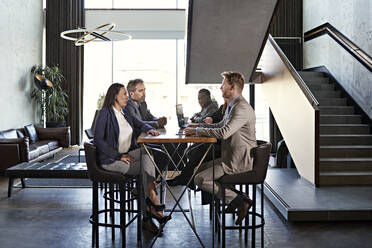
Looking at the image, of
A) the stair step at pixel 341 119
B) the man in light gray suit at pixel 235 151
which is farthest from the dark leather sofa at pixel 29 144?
the stair step at pixel 341 119

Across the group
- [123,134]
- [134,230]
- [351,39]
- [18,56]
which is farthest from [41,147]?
[351,39]

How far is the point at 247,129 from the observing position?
364 centimetres

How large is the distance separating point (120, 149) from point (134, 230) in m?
0.92

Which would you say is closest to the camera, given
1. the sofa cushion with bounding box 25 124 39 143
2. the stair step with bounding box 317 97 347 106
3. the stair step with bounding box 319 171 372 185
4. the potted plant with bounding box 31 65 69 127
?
the stair step with bounding box 319 171 372 185

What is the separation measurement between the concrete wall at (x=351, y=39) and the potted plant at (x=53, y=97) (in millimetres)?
6695

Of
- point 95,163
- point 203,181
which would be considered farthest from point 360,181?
point 95,163

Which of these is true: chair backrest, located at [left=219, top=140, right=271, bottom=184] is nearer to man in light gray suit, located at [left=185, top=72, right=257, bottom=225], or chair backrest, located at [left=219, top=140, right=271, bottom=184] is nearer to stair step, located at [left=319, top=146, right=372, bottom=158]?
man in light gray suit, located at [left=185, top=72, right=257, bottom=225]

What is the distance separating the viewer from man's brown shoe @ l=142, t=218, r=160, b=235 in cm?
402

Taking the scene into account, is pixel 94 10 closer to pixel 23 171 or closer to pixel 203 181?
pixel 23 171

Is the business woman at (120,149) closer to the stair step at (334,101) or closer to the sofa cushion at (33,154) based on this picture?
the sofa cushion at (33,154)

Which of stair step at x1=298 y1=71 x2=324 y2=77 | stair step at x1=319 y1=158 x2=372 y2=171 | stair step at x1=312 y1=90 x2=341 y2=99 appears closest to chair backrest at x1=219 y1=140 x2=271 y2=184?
stair step at x1=319 y1=158 x2=372 y2=171

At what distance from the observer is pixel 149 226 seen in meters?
4.05

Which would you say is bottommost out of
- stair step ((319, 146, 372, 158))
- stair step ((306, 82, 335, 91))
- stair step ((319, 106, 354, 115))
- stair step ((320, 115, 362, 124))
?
stair step ((319, 146, 372, 158))

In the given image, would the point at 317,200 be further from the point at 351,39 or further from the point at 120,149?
the point at 351,39
